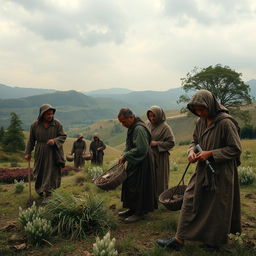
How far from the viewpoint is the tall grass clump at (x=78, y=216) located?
18.6ft

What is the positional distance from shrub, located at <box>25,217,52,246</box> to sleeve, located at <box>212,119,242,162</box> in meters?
Result: 3.16

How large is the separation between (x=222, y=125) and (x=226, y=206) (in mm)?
1186

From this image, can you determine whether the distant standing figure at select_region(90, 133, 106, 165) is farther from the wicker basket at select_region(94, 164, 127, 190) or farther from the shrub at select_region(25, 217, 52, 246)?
the shrub at select_region(25, 217, 52, 246)

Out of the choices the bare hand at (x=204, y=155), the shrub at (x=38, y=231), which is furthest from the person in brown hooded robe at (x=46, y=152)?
Answer: the bare hand at (x=204, y=155)

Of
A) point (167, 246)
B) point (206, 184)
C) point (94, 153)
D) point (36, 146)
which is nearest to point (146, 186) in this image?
point (167, 246)

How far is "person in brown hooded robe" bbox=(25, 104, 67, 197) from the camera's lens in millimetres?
8234

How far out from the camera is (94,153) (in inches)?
626

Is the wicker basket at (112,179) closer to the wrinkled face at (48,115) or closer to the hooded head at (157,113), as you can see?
the hooded head at (157,113)

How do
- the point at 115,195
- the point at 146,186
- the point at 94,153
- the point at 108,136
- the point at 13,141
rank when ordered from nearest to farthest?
1. the point at 146,186
2. the point at 115,195
3. the point at 94,153
4. the point at 13,141
5. the point at 108,136

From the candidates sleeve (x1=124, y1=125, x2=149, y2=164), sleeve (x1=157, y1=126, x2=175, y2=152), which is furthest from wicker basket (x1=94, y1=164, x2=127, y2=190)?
sleeve (x1=157, y1=126, x2=175, y2=152)

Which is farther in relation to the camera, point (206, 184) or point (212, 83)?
point (212, 83)

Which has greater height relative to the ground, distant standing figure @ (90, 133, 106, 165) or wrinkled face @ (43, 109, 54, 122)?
wrinkled face @ (43, 109, 54, 122)

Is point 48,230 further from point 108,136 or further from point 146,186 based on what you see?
point 108,136

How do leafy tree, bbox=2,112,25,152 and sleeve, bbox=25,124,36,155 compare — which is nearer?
sleeve, bbox=25,124,36,155
